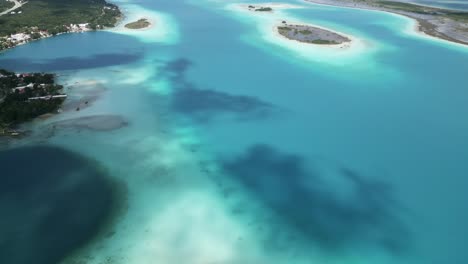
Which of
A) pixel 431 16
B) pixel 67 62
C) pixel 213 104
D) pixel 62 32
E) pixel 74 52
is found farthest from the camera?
pixel 431 16

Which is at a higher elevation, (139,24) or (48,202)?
(139,24)

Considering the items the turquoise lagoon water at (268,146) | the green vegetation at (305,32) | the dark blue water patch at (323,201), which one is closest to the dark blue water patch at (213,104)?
the turquoise lagoon water at (268,146)

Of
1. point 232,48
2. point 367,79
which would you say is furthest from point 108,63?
point 367,79

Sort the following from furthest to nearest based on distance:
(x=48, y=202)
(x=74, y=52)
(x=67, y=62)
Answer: (x=74, y=52) → (x=67, y=62) → (x=48, y=202)

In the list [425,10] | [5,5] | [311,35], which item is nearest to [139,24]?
[5,5]

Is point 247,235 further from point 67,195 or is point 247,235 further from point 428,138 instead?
point 428,138

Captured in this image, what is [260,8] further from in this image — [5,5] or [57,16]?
[5,5]

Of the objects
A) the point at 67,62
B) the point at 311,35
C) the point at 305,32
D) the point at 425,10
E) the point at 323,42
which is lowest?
the point at 67,62

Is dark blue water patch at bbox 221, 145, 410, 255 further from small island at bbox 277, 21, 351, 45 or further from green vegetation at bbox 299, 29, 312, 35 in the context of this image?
green vegetation at bbox 299, 29, 312, 35
